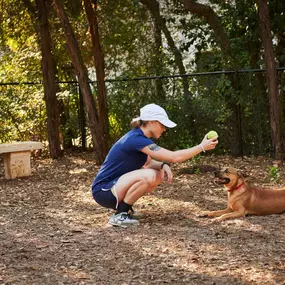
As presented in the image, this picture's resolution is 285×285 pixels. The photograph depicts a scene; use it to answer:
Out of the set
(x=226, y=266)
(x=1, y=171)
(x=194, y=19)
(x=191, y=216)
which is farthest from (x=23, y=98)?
(x=226, y=266)

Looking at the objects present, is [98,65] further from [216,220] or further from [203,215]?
[216,220]

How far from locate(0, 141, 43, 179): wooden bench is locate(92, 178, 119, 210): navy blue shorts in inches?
170

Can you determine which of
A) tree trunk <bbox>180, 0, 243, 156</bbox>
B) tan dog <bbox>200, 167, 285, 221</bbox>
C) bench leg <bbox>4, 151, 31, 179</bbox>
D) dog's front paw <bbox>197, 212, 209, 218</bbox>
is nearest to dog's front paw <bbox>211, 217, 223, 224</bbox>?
tan dog <bbox>200, 167, 285, 221</bbox>

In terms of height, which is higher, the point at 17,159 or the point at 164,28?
the point at 164,28

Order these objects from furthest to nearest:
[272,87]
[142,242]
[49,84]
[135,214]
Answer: [49,84] < [272,87] < [135,214] < [142,242]

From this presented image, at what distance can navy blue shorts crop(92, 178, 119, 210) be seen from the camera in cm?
716

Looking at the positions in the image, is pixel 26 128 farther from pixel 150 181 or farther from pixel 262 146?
pixel 150 181

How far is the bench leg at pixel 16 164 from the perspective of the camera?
11367mm

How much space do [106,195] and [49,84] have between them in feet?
22.7

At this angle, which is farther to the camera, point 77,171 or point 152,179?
point 77,171

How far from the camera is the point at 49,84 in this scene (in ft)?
45.0

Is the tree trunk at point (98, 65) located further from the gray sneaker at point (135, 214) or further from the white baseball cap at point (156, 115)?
the white baseball cap at point (156, 115)

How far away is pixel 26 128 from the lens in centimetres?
1455

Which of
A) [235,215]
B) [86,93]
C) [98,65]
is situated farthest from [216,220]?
[98,65]
